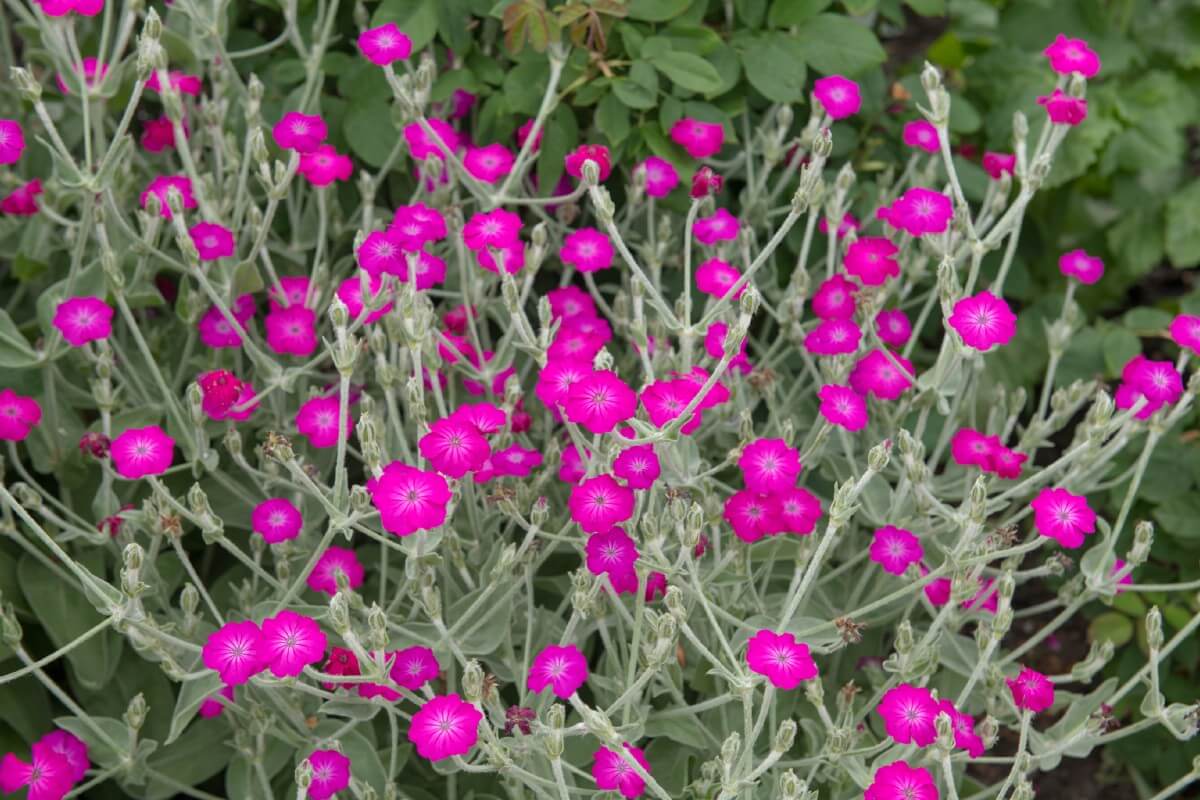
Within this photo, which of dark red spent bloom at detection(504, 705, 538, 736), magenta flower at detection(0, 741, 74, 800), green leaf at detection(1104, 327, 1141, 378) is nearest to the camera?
dark red spent bloom at detection(504, 705, 538, 736)

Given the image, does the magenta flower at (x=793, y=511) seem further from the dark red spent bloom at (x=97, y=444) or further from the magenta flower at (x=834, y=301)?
the dark red spent bloom at (x=97, y=444)

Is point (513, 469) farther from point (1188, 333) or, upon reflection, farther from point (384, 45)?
point (1188, 333)

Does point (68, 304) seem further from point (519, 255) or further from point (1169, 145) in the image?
point (1169, 145)

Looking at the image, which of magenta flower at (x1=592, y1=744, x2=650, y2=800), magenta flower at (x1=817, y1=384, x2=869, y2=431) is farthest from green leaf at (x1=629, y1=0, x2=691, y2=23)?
magenta flower at (x1=592, y1=744, x2=650, y2=800)

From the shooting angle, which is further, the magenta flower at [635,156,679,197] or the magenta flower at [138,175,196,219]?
the magenta flower at [635,156,679,197]

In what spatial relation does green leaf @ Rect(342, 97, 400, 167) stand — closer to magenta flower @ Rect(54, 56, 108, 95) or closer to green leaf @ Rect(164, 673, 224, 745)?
magenta flower @ Rect(54, 56, 108, 95)

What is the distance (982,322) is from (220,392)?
825mm

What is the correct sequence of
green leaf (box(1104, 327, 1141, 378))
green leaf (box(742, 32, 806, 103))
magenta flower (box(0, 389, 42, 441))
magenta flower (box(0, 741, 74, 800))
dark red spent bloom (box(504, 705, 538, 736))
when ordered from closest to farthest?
dark red spent bloom (box(504, 705, 538, 736))
magenta flower (box(0, 741, 74, 800))
magenta flower (box(0, 389, 42, 441))
green leaf (box(742, 32, 806, 103))
green leaf (box(1104, 327, 1141, 378))

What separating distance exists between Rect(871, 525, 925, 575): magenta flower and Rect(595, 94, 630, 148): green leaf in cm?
68

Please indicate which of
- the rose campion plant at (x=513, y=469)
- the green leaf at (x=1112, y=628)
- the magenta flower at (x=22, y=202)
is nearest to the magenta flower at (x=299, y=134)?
the rose campion plant at (x=513, y=469)

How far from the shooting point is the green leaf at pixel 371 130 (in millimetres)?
1991

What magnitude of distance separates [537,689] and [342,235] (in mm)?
917

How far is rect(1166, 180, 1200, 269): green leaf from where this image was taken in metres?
2.29

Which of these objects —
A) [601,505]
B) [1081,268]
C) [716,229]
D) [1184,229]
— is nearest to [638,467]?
[601,505]
